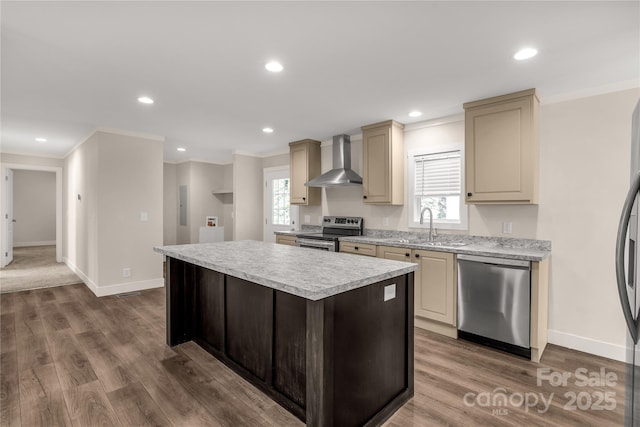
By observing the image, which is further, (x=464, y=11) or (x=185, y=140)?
(x=185, y=140)

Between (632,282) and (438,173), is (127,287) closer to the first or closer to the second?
(438,173)

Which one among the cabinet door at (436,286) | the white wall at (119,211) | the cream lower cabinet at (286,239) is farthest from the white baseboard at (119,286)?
the cabinet door at (436,286)

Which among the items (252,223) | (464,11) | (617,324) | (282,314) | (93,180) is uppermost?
(464,11)

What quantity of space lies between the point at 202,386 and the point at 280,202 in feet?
13.7

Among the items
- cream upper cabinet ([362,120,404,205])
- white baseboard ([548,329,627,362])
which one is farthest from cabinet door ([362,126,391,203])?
white baseboard ([548,329,627,362])

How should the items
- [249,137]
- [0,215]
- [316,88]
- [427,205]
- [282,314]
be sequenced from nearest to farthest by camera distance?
[282,314] → [316,88] → [427,205] → [249,137] → [0,215]

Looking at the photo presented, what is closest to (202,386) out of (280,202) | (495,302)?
(495,302)

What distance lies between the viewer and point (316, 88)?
2971 mm

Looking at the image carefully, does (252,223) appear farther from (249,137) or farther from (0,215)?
(0,215)

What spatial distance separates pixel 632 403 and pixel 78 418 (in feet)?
9.58

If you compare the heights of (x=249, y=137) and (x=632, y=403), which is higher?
(x=249, y=137)

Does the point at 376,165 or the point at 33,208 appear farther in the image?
the point at 33,208

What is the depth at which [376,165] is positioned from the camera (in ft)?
13.7

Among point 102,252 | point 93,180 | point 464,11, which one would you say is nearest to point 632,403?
point 464,11
